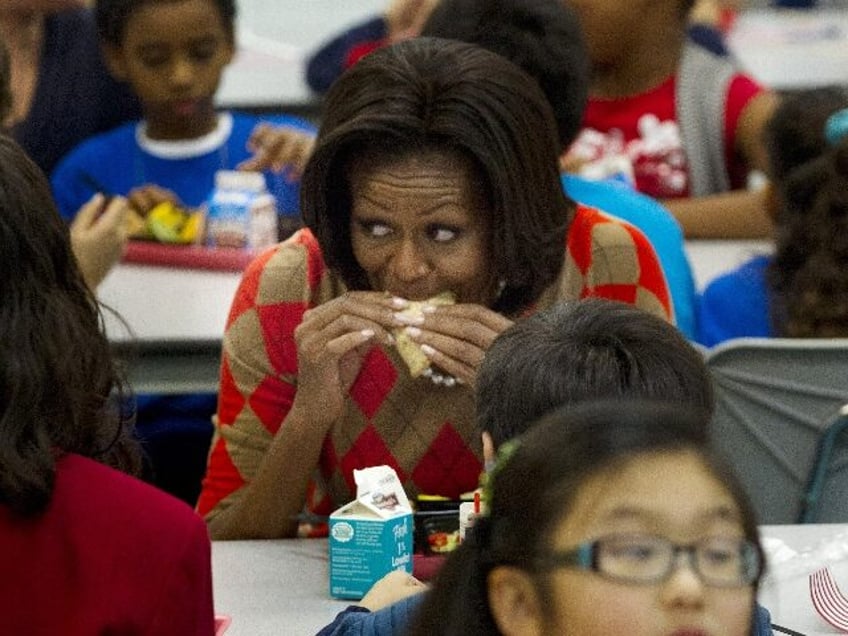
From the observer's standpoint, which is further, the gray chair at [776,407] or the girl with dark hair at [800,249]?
the girl with dark hair at [800,249]

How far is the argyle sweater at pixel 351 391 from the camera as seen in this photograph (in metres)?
2.96

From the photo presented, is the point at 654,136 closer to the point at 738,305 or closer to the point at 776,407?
the point at 738,305

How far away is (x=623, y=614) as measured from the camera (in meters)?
1.49

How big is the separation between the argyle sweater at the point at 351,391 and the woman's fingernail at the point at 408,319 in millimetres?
134

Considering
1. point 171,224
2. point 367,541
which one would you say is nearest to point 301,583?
point 367,541

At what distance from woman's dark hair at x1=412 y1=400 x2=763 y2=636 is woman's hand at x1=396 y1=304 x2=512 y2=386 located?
1.15 metres

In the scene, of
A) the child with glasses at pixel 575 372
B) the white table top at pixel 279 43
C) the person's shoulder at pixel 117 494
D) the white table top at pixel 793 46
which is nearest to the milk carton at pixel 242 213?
the white table top at pixel 279 43

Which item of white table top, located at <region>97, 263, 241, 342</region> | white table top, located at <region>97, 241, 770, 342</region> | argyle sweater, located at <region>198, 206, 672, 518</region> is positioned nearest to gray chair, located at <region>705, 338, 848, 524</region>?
argyle sweater, located at <region>198, 206, 672, 518</region>

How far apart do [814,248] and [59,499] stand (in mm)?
1922

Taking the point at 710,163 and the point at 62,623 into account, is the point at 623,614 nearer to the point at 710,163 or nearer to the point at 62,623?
the point at 62,623

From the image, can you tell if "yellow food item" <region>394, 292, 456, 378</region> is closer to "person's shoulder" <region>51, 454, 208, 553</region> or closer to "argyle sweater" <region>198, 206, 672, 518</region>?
"argyle sweater" <region>198, 206, 672, 518</region>

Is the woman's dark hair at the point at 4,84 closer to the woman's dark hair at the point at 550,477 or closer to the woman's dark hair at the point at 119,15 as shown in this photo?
the woman's dark hair at the point at 119,15

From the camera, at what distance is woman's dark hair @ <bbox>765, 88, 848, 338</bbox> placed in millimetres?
3350

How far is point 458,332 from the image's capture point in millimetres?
2797
